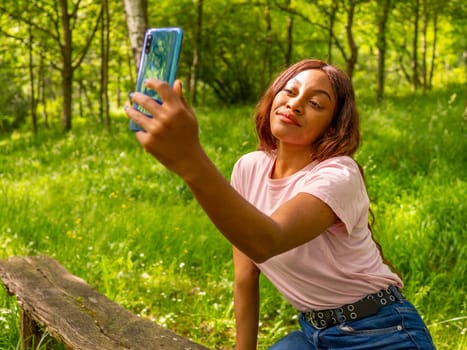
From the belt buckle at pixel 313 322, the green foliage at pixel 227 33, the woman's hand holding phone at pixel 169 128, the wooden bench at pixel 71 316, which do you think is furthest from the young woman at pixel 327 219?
the green foliage at pixel 227 33

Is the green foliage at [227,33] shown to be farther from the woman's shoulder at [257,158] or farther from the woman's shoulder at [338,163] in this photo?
the woman's shoulder at [338,163]

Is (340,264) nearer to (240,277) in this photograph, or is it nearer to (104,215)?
(240,277)

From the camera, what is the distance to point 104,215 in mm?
5832

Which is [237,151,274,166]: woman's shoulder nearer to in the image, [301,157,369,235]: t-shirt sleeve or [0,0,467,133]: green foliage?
[301,157,369,235]: t-shirt sleeve

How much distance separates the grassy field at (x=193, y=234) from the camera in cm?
421

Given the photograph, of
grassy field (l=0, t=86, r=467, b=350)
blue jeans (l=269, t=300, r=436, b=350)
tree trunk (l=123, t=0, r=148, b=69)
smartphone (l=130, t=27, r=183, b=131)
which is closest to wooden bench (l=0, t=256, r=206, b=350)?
grassy field (l=0, t=86, r=467, b=350)

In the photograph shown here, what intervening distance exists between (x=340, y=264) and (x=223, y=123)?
8.14 m

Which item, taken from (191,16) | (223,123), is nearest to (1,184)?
(223,123)

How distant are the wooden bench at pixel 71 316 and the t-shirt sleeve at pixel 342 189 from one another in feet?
3.79

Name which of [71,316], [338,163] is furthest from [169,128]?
[71,316]

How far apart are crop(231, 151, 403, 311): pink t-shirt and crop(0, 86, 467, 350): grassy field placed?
4.83 ft

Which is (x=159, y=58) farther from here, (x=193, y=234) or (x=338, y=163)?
(x=193, y=234)

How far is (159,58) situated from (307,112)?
2.71 ft

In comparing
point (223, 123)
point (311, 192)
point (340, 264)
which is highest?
point (311, 192)
